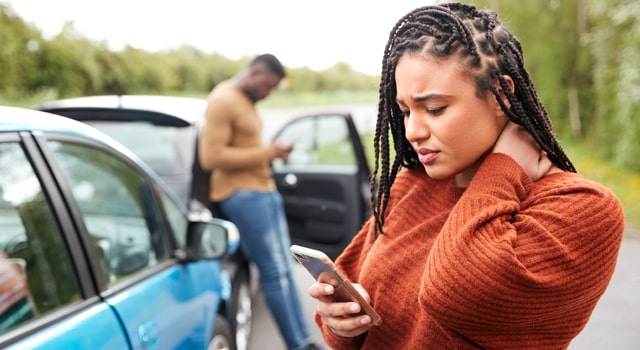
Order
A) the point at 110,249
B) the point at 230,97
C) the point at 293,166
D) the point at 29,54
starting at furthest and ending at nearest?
the point at 29,54 < the point at 293,166 < the point at 230,97 < the point at 110,249

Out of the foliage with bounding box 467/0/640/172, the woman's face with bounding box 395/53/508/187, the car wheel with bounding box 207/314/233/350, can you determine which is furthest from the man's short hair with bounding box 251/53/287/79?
the foliage with bounding box 467/0/640/172

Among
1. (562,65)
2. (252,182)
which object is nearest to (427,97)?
(252,182)

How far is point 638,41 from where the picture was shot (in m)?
8.68

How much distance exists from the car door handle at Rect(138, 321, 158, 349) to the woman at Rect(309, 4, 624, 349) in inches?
30.8

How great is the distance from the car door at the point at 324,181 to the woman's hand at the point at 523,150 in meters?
3.04

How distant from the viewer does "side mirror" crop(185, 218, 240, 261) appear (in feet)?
7.86

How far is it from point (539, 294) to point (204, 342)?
5.66 feet

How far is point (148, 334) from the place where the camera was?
6.09 ft

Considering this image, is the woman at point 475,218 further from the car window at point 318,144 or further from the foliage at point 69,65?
the foliage at point 69,65

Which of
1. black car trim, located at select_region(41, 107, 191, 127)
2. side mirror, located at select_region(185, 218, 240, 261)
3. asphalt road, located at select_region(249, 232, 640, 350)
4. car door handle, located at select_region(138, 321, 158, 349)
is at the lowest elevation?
Result: asphalt road, located at select_region(249, 232, 640, 350)

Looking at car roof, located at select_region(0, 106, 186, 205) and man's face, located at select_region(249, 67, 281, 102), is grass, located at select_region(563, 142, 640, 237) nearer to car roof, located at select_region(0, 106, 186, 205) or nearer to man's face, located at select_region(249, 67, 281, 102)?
man's face, located at select_region(249, 67, 281, 102)

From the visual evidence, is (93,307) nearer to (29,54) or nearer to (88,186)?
(88,186)

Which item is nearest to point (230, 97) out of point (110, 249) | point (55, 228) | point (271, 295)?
point (271, 295)

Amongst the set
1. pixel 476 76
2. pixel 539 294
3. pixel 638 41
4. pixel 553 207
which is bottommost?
pixel 539 294
